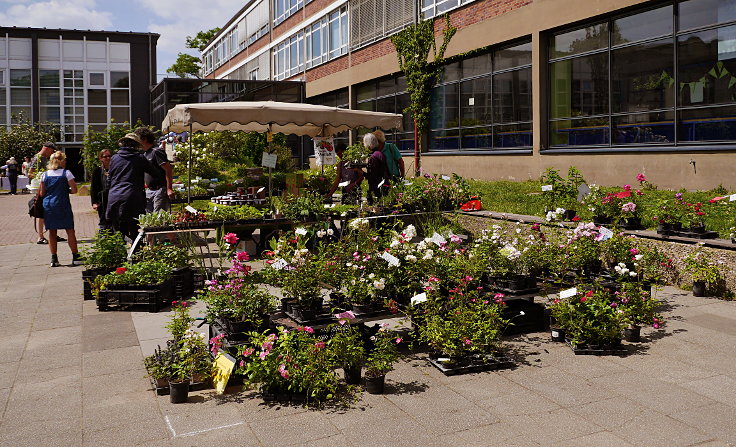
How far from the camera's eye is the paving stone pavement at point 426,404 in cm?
405

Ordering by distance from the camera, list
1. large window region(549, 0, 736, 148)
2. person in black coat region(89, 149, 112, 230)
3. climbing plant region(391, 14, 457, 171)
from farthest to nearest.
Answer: climbing plant region(391, 14, 457, 171) → large window region(549, 0, 736, 148) → person in black coat region(89, 149, 112, 230)

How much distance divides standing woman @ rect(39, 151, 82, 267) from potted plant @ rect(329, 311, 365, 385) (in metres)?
6.69

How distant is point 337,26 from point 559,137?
55.3ft

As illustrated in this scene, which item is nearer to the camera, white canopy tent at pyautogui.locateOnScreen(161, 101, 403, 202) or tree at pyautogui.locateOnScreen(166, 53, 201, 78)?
white canopy tent at pyautogui.locateOnScreen(161, 101, 403, 202)

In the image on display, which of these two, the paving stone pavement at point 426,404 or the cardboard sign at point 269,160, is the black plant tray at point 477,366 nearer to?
the paving stone pavement at point 426,404

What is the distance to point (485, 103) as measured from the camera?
2081 cm

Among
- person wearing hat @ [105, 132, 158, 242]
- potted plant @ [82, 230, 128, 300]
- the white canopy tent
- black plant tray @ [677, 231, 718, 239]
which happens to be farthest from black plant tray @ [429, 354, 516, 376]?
the white canopy tent

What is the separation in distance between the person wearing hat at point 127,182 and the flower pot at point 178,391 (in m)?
5.12

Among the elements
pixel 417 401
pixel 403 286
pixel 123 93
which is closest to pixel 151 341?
pixel 403 286

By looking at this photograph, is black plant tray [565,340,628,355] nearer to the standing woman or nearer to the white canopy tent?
the white canopy tent

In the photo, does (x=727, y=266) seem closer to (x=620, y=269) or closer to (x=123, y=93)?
(x=620, y=269)

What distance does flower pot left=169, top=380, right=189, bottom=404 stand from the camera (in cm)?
466

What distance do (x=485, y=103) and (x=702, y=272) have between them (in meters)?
13.8

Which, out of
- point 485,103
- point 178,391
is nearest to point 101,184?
point 178,391
